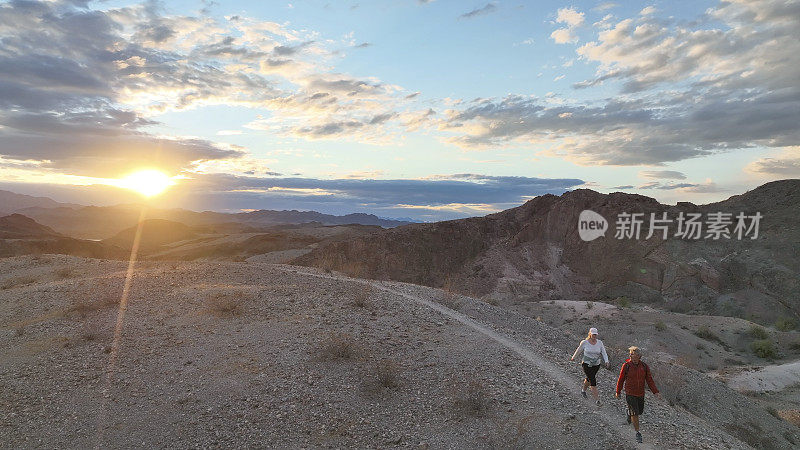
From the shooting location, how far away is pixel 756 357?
27.8m

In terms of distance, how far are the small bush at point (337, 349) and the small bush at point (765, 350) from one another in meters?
29.5

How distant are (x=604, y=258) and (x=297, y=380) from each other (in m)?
46.1

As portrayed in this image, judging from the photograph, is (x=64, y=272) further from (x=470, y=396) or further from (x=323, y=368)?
(x=470, y=396)

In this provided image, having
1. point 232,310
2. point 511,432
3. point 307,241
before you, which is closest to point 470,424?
point 511,432

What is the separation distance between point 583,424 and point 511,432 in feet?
5.63

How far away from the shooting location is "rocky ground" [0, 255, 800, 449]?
9.15 metres

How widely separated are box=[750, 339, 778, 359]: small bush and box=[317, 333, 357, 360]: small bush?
29.5 metres

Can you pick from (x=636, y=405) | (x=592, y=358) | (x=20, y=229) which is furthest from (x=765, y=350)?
(x=20, y=229)

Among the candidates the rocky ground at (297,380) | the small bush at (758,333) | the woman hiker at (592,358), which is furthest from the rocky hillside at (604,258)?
the woman hiker at (592,358)

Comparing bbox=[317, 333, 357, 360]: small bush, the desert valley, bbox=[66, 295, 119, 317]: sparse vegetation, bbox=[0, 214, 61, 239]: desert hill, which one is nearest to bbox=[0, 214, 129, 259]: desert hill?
bbox=[0, 214, 61, 239]: desert hill

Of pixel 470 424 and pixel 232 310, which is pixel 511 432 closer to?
pixel 470 424

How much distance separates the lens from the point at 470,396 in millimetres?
10086

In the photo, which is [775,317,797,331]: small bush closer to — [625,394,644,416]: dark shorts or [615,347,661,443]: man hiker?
[615,347,661,443]: man hiker

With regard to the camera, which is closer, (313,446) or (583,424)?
(313,446)
